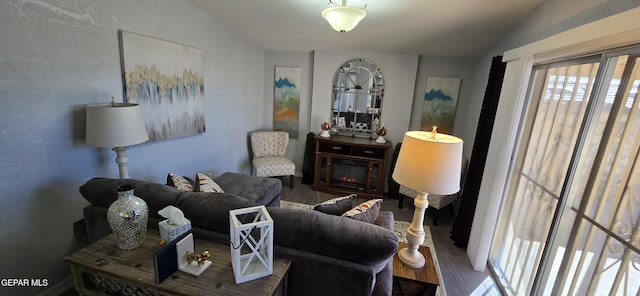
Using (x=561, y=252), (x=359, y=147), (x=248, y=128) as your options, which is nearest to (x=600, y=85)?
(x=561, y=252)

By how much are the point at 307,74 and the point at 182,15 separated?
199cm

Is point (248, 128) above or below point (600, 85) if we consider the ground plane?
below

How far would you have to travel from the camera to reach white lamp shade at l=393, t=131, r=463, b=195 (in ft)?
4.32

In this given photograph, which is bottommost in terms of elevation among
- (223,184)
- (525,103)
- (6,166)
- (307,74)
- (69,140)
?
(223,184)

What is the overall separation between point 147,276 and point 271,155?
322 centimetres

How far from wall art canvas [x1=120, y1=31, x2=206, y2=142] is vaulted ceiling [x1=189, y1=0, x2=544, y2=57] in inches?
26.5

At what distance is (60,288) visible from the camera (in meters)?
1.86

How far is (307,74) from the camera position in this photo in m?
4.18

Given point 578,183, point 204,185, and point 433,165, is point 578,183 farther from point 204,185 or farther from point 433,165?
point 204,185

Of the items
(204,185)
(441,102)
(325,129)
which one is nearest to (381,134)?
(325,129)

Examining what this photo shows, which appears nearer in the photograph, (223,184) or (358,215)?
(358,215)

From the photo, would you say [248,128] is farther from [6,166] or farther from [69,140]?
[6,166]

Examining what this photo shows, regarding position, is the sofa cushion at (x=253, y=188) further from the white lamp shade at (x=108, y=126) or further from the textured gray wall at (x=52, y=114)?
the white lamp shade at (x=108, y=126)

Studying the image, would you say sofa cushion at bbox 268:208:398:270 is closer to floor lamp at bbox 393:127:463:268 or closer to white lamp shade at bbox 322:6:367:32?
floor lamp at bbox 393:127:463:268
